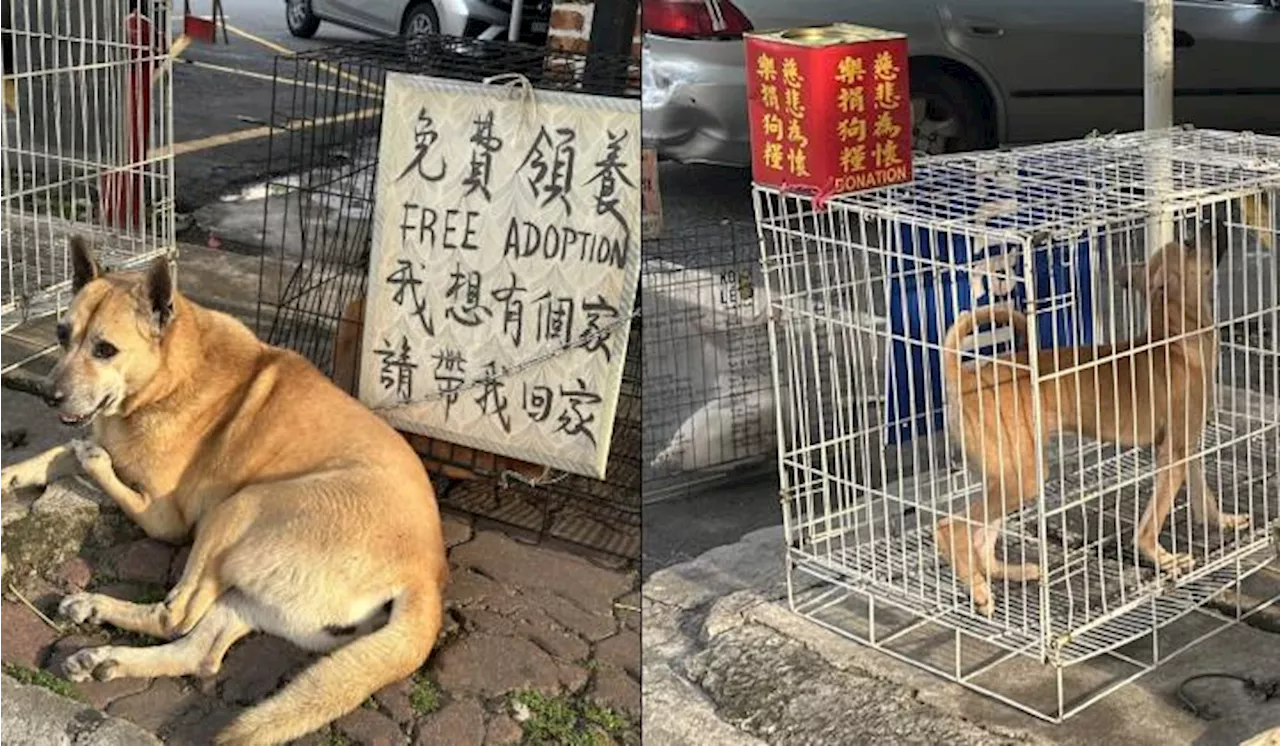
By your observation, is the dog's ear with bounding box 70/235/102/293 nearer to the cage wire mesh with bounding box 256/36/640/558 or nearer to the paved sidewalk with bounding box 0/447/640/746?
the paved sidewalk with bounding box 0/447/640/746

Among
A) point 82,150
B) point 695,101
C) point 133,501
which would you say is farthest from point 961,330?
point 82,150

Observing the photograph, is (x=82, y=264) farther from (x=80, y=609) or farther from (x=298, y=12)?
(x=298, y=12)

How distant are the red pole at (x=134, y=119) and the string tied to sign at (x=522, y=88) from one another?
1919mm

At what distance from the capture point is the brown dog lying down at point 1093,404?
11.9 feet

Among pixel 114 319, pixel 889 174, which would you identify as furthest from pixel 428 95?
pixel 889 174

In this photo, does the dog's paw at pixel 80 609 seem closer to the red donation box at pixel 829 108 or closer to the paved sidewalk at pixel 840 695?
the paved sidewalk at pixel 840 695

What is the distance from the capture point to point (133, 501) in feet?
13.8

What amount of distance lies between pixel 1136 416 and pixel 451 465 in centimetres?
203

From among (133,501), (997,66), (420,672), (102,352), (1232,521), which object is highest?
(997,66)

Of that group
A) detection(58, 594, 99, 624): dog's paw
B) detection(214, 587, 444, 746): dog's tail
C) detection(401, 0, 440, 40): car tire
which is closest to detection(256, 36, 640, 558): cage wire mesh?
detection(214, 587, 444, 746): dog's tail

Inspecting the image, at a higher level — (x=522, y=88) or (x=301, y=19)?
(x=301, y=19)

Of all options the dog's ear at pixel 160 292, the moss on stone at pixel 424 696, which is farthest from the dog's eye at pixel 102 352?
the moss on stone at pixel 424 696

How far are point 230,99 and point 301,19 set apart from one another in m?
2.25

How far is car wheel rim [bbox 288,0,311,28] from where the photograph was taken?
44.1 feet
